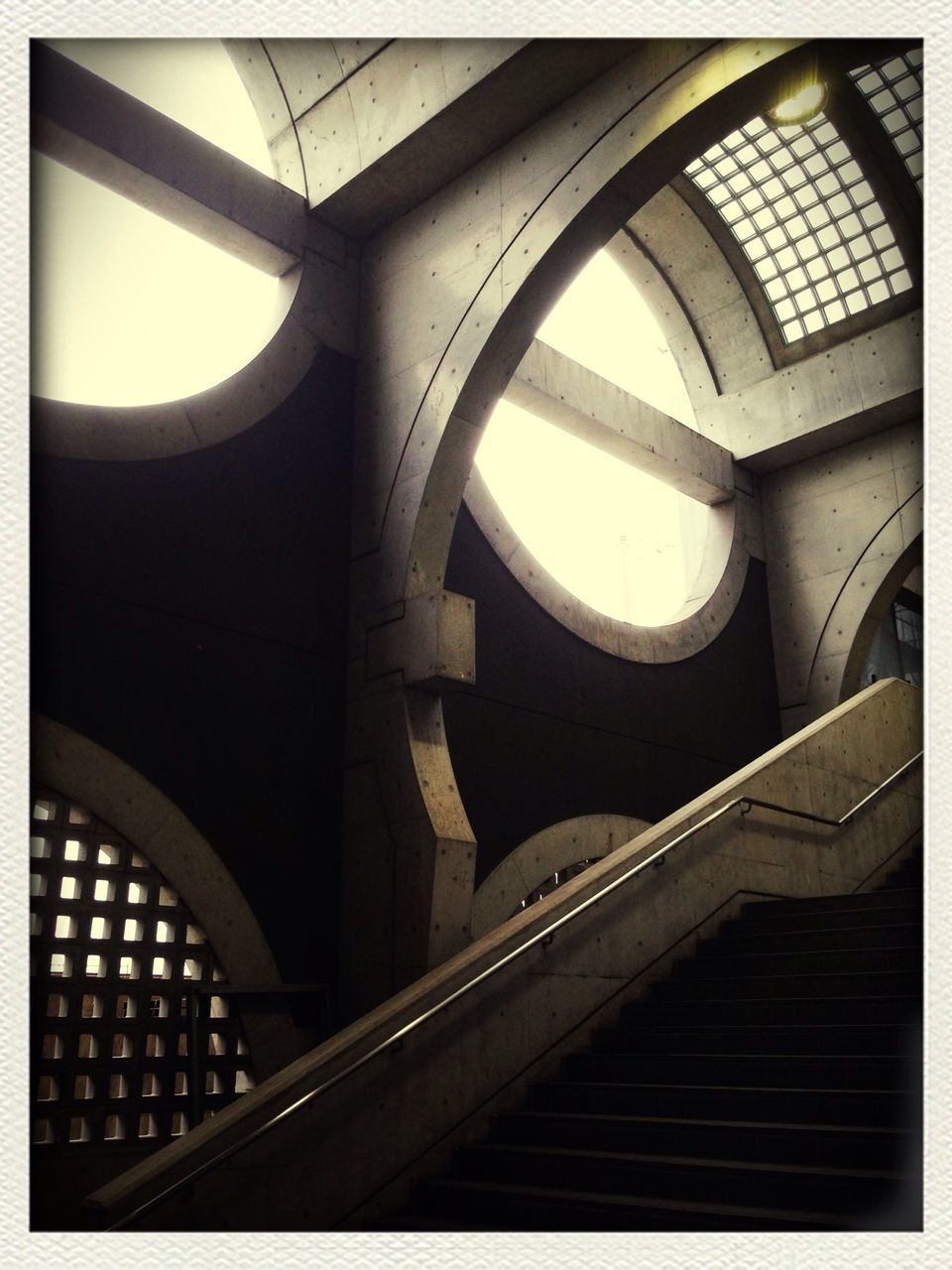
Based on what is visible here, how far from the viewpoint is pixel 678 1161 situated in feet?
14.6

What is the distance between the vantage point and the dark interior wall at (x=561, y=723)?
9211 millimetres

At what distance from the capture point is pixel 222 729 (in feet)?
24.3

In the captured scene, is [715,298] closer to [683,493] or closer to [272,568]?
[683,493]

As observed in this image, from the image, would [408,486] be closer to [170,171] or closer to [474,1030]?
[170,171]

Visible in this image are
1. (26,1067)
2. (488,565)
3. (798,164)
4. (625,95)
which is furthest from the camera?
(798,164)

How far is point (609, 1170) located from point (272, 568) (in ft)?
15.8

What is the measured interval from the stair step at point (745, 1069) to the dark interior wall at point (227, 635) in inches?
104

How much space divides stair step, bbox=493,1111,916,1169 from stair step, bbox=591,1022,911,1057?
0.57m

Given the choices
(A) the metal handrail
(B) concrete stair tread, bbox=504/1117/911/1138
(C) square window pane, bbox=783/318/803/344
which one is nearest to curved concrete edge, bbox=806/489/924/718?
(C) square window pane, bbox=783/318/803/344

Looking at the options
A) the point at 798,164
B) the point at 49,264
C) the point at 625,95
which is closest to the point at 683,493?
the point at 798,164

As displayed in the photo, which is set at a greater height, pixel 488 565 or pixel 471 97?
pixel 471 97

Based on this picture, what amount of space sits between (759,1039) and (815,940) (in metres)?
1.29

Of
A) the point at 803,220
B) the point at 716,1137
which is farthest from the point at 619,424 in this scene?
the point at 716,1137

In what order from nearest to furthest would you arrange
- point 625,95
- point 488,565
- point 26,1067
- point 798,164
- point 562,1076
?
point 26,1067 → point 562,1076 → point 625,95 → point 488,565 → point 798,164
